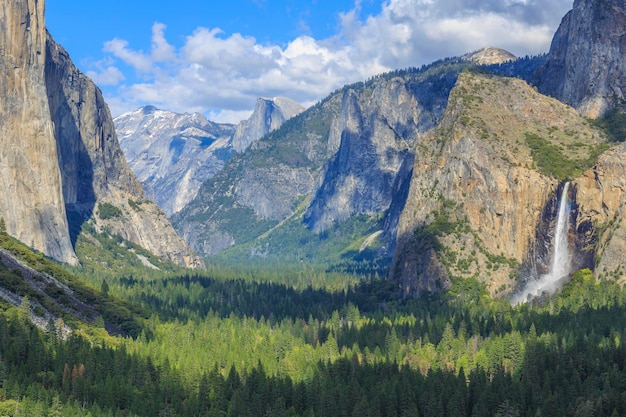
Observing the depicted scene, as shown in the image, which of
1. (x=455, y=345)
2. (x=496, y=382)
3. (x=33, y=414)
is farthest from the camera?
(x=455, y=345)

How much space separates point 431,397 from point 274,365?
3860cm

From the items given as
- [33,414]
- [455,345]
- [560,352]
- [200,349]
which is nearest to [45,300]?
[200,349]

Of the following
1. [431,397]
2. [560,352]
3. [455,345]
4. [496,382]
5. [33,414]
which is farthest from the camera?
[455,345]

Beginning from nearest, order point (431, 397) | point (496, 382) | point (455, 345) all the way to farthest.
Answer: point (431, 397)
point (496, 382)
point (455, 345)

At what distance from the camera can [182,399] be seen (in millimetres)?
158250

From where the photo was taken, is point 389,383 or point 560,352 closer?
point 389,383

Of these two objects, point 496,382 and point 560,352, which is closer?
point 496,382

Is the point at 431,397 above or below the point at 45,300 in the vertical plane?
below

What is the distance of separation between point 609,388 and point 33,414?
82.9 meters

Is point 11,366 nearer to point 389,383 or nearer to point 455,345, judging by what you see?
point 389,383

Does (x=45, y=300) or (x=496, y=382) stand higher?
(x=45, y=300)

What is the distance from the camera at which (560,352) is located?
176125 millimetres

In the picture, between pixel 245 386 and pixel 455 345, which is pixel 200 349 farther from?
pixel 455 345

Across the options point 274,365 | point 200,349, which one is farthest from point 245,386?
point 200,349
